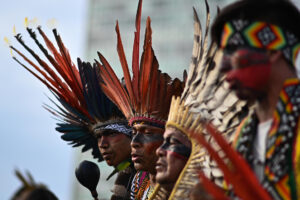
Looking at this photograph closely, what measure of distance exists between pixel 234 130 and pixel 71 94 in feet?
8.87

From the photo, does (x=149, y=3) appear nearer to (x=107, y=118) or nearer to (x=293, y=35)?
(x=107, y=118)

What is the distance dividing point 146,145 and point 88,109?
46.6 inches

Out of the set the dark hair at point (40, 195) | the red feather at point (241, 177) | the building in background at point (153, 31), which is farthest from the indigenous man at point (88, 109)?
the building in background at point (153, 31)

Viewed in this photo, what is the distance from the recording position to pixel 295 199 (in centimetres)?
333

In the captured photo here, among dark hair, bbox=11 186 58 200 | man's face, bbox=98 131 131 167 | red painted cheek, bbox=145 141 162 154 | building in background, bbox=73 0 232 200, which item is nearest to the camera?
dark hair, bbox=11 186 58 200

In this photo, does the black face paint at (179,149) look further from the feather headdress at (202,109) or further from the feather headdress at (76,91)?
the feather headdress at (76,91)

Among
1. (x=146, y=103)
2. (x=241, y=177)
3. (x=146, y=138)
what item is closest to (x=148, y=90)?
(x=146, y=103)

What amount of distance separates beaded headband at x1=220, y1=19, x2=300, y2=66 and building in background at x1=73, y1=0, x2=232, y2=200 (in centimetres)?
2881

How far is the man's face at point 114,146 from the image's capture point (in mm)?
6164

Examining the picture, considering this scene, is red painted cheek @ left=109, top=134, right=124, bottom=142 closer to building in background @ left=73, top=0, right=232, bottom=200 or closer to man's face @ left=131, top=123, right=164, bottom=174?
man's face @ left=131, top=123, right=164, bottom=174

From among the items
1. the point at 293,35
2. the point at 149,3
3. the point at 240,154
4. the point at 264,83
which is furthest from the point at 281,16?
the point at 149,3

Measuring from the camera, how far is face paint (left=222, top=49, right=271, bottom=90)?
3.53m

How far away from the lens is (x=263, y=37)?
356cm

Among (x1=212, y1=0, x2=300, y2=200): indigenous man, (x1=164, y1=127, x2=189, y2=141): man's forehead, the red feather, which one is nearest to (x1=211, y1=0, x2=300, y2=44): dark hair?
(x1=212, y1=0, x2=300, y2=200): indigenous man
